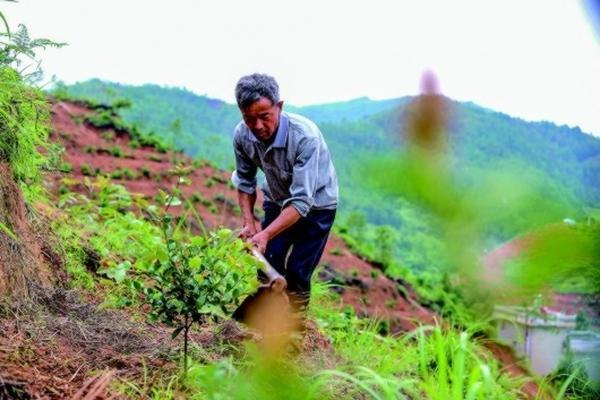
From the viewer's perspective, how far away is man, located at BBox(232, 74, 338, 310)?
10.1 ft

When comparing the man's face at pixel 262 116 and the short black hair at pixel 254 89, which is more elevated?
the short black hair at pixel 254 89

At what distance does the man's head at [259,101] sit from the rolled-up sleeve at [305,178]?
190 millimetres

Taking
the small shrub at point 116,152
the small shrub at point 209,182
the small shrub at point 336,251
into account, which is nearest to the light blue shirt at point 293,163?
the small shrub at point 336,251

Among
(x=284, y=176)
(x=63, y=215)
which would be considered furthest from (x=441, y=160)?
(x=63, y=215)

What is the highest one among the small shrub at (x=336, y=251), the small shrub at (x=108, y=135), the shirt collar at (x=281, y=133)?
the shirt collar at (x=281, y=133)

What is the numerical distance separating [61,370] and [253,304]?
766 millimetres

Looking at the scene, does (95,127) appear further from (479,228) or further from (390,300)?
(479,228)

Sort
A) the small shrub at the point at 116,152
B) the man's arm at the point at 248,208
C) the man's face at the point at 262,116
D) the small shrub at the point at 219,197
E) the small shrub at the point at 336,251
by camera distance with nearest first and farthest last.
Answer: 1. the man's face at the point at 262,116
2. the man's arm at the point at 248,208
3. the small shrub at the point at 336,251
4. the small shrub at the point at 219,197
5. the small shrub at the point at 116,152

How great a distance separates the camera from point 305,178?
10.6ft

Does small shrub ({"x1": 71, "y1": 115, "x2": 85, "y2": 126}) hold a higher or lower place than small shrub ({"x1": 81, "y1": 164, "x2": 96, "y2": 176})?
higher

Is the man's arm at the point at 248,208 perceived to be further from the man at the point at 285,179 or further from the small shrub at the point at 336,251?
the small shrub at the point at 336,251

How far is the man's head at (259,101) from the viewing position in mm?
3021

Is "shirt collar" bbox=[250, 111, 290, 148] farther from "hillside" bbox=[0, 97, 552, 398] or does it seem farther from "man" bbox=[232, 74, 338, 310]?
"hillside" bbox=[0, 97, 552, 398]

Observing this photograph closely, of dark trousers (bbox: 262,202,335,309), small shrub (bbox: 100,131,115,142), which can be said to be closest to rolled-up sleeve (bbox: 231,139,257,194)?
dark trousers (bbox: 262,202,335,309)
